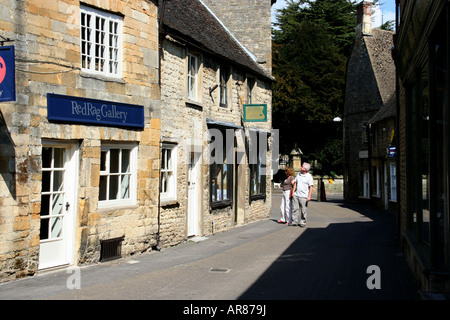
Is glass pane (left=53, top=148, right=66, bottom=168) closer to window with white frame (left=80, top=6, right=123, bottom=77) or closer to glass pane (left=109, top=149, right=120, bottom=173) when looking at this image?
glass pane (left=109, top=149, right=120, bottom=173)

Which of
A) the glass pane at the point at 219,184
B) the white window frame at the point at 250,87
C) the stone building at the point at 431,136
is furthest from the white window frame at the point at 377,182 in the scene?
the stone building at the point at 431,136

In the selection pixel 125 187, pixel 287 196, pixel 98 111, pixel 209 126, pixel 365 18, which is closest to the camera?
pixel 98 111

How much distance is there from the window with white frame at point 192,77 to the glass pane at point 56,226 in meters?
5.92

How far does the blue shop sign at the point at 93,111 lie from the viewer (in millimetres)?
9812

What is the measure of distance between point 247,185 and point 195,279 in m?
10.7

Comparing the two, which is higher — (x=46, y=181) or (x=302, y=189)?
(x=46, y=181)

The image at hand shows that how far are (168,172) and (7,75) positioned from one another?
6.00 m

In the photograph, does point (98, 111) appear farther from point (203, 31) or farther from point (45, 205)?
point (203, 31)

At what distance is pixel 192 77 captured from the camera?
50.1ft

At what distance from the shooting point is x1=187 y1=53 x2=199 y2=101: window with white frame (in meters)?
15.0

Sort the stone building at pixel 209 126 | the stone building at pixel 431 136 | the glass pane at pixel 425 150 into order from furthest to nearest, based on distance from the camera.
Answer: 1. the stone building at pixel 209 126
2. the glass pane at pixel 425 150
3. the stone building at pixel 431 136

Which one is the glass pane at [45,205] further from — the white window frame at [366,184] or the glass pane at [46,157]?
the white window frame at [366,184]

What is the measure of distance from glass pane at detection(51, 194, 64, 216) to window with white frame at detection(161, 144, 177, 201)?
3436 millimetres

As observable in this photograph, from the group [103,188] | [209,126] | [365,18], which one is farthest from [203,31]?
[365,18]
